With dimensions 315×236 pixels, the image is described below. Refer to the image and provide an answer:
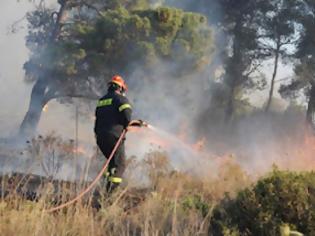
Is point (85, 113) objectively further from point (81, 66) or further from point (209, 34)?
point (209, 34)

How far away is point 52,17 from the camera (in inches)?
907

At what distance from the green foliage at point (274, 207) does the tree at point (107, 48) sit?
1343 centimetres

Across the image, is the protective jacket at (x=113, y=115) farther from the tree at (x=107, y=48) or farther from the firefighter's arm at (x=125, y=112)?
the tree at (x=107, y=48)

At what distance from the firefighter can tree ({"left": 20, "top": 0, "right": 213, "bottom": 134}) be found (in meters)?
10.4

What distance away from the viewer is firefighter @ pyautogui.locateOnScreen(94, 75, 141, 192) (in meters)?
8.45

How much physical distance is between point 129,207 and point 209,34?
15.4 metres

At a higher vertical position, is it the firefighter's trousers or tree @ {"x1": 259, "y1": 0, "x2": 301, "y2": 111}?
tree @ {"x1": 259, "y1": 0, "x2": 301, "y2": 111}

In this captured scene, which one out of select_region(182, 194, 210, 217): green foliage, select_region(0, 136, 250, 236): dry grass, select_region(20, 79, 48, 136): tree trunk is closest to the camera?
select_region(0, 136, 250, 236): dry grass

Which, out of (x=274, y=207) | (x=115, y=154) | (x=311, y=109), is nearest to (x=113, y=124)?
(x=115, y=154)

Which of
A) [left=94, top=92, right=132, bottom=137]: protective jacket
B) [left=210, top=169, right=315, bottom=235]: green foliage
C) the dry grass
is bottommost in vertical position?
the dry grass

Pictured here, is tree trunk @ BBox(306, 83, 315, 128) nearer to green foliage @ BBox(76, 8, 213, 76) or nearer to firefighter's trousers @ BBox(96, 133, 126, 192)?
green foliage @ BBox(76, 8, 213, 76)

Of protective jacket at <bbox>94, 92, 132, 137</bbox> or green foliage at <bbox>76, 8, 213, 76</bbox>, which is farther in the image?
green foliage at <bbox>76, 8, 213, 76</bbox>

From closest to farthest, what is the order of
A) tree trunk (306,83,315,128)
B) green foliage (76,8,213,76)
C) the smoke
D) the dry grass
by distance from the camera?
1. the dry grass
2. the smoke
3. green foliage (76,8,213,76)
4. tree trunk (306,83,315,128)

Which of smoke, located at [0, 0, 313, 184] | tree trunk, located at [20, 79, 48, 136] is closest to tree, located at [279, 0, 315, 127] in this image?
smoke, located at [0, 0, 313, 184]
